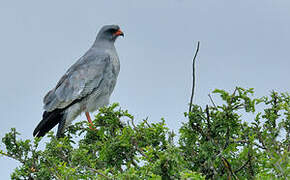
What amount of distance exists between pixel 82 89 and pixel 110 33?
1.55 m

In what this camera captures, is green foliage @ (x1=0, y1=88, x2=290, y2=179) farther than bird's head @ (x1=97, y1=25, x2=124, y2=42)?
No

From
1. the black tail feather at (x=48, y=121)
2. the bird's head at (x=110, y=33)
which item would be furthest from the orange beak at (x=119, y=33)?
the black tail feather at (x=48, y=121)

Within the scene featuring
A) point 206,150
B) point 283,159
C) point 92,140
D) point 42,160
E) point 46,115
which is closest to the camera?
point 283,159

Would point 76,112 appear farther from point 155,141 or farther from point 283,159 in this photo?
point 283,159

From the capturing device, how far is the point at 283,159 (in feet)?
8.91

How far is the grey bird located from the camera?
7378mm

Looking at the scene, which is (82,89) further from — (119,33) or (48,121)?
(119,33)

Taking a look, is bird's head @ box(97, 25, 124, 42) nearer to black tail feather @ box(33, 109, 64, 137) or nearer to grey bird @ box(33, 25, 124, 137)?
grey bird @ box(33, 25, 124, 137)

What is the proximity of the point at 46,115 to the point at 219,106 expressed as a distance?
404cm

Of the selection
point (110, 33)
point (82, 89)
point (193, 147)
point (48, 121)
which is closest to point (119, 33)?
point (110, 33)

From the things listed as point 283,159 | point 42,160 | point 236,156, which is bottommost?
point 283,159

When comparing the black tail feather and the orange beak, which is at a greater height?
the orange beak

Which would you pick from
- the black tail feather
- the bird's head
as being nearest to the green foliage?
the black tail feather

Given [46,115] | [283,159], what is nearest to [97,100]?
[46,115]
